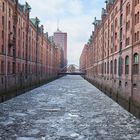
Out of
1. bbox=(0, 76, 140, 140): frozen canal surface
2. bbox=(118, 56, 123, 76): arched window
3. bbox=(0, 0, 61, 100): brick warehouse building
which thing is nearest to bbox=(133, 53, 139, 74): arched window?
bbox=(0, 76, 140, 140): frozen canal surface

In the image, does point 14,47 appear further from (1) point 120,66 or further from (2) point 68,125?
(2) point 68,125

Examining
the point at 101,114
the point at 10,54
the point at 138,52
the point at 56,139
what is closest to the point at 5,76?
the point at 10,54

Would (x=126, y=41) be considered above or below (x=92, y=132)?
above

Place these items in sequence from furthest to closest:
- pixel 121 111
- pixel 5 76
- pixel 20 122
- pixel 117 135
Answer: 1. pixel 5 76
2. pixel 121 111
3. pixel 20 122
4. pixel 117 135

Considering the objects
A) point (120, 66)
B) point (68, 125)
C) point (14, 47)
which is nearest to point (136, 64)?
point (120, 66)

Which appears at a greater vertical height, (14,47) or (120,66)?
(14,47)

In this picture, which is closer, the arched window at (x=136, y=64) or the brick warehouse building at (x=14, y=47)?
the arched window at (x=136, y=64)

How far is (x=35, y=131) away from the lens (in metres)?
16.9

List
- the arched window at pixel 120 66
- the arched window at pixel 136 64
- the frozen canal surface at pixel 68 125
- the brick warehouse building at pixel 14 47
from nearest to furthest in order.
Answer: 1. the frozen canal surface at pixel 68 125
2. the arched window at pixel 136 64
3. the arched window at pixel 120 66
4. the brick warehouse building at pixel 14 47

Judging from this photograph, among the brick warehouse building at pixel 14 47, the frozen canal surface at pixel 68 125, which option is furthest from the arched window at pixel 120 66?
the brick warehouse building at pixel 14 47

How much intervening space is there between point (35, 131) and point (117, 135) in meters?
5.13

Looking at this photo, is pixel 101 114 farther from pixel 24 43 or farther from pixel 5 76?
pixel 24 43

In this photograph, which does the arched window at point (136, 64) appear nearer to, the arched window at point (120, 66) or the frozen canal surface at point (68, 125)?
the frozen canal surface at point (68, 125)

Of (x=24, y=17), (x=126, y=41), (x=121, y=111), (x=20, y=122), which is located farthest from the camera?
(x=24, y=17)
